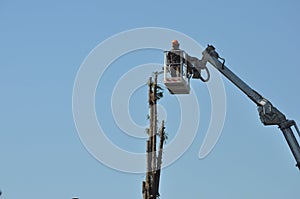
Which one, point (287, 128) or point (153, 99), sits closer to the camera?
point (287, 128)

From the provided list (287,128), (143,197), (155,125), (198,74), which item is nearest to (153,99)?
(155,125)

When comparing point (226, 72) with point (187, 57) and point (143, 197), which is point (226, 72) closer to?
point (187, 57)

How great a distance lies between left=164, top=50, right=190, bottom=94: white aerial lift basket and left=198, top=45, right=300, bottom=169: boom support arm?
3.59ft

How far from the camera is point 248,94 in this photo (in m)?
20.8

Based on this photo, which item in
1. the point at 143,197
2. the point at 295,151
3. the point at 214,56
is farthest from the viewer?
the point at 143,197

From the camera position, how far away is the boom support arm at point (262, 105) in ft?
65.9

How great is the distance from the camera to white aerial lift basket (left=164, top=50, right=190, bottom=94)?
776 inches

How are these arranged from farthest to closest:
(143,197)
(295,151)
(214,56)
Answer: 1. (143,197)
2. (214,56)
3. (295,151)

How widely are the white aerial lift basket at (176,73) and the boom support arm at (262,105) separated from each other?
1.09 m

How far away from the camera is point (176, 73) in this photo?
19969mm

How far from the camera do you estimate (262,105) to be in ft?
67.3

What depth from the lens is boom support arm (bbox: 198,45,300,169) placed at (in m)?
20.1

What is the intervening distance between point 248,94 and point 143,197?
750cm

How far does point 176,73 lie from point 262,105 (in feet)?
9.35
